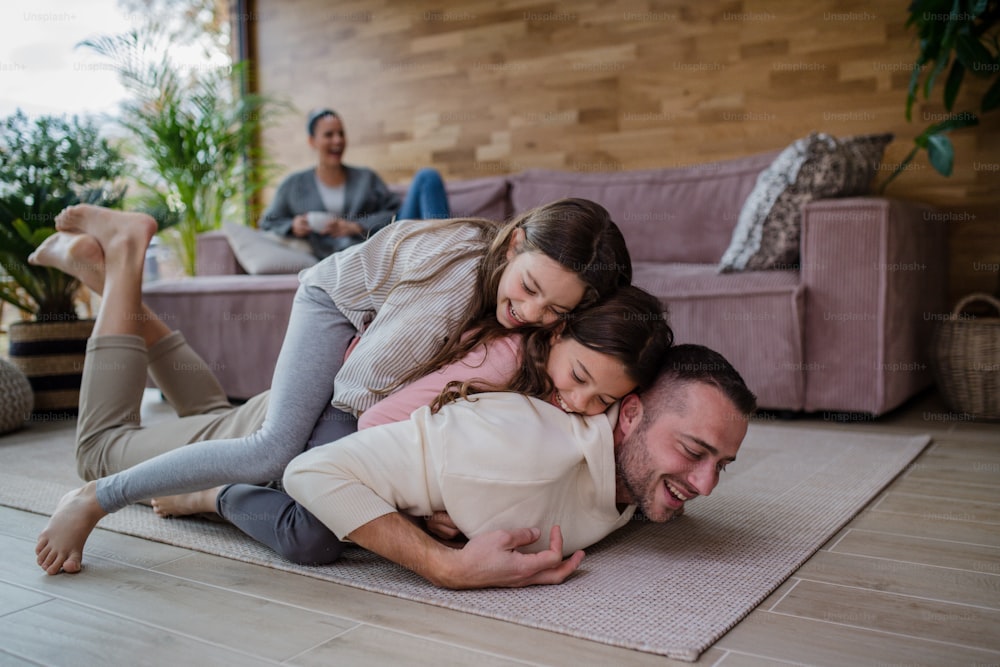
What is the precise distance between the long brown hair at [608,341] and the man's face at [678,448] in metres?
0.09

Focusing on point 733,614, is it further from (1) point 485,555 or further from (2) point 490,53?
(2) point 490,53

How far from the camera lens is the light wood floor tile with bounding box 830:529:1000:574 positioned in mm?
1540

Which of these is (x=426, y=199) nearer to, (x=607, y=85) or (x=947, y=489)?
(x=607, y=85)

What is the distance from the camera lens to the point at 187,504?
1811mm

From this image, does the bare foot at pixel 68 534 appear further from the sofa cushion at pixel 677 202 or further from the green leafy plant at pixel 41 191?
the sofa cushion at pixel 677 202

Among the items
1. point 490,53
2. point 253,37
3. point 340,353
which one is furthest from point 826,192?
point 253,37

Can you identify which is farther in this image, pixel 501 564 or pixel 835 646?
pixel 501 564

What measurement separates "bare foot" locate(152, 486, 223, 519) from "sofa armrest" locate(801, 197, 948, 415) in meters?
2.08

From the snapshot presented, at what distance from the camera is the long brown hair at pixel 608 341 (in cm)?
144

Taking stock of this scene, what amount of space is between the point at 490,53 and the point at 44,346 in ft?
9.16

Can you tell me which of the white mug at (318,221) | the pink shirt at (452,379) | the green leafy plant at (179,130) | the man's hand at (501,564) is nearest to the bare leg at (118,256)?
the pink shirt at (452,379)

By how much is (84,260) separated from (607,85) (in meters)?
2.93

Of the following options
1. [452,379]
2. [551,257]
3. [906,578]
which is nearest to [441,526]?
[452,379]

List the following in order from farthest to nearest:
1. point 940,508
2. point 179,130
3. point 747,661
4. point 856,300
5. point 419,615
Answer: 1. point 179,130
2. point 856,300
3. point 940,508
4. point 419,615
5. point 747,661
